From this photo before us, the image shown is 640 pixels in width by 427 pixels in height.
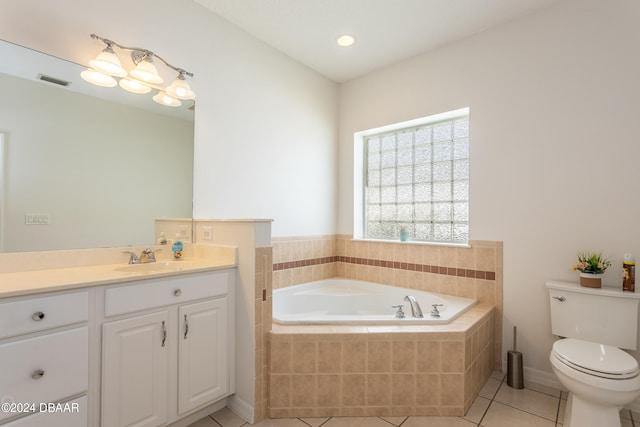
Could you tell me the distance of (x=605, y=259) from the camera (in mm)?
2023

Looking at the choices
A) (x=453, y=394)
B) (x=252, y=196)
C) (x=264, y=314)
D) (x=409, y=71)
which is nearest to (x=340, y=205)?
(x=252, y=196)

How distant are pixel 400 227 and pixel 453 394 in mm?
1640

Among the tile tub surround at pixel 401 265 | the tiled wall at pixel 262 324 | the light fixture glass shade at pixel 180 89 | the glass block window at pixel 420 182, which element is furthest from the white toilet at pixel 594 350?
the light fixture glass shade at pixel 180 89

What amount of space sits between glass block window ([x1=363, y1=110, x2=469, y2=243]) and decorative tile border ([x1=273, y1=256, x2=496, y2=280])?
0.99 feet

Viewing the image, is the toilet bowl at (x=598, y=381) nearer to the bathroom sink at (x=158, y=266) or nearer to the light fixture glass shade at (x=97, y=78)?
the bathroom sink at (x=158, y=266)

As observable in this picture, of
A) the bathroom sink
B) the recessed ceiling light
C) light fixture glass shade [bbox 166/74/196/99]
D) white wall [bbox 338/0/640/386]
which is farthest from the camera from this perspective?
the recessed ceiling light

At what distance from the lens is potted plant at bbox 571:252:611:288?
1944mm

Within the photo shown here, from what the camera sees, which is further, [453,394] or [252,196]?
[252,196]

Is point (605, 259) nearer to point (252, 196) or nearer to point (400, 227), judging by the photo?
point (400, 227)

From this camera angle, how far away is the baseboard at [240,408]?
1.83 m

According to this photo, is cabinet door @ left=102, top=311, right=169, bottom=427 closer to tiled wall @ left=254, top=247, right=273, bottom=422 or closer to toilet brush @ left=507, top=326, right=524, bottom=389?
tiled wall @ left=254, top=247, right=273, bottom=422

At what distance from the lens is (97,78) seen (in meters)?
1.86

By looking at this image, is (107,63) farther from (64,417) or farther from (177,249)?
(64,417)

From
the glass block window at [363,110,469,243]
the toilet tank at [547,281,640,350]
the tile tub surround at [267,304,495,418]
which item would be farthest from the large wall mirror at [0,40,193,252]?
the toilet tank at [547,281,640,350]
